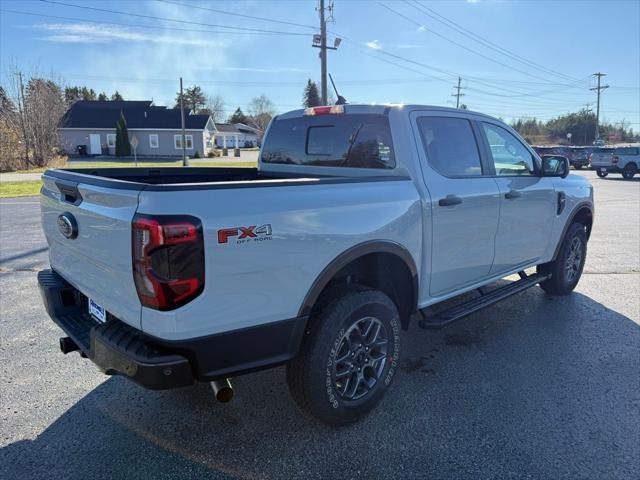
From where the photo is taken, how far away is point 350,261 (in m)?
2.83

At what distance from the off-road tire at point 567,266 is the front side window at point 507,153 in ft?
4.14

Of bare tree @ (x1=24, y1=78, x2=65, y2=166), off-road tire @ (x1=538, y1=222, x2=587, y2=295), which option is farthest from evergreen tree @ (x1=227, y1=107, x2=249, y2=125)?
off-road tire @ (x1=538, y1=222, x2=587, y2=295)

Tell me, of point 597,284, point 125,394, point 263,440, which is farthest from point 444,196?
point 597,284

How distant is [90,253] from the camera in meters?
2.58

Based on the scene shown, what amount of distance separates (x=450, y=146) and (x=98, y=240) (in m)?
2.70

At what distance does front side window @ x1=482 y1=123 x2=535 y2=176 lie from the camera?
4.35 meters

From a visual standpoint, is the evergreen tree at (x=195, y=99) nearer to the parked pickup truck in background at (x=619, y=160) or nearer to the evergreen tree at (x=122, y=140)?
the evergreen tree at (x=122, y=140)

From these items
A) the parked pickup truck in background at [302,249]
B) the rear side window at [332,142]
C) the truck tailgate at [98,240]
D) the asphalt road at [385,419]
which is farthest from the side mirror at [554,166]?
the truck tailgate at [98,240]

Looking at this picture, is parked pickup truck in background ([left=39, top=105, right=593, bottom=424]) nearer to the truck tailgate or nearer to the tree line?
the truck tailgate

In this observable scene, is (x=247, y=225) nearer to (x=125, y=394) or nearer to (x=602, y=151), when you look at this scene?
(x=125, y=394)

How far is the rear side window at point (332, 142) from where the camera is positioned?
3611 millimetres

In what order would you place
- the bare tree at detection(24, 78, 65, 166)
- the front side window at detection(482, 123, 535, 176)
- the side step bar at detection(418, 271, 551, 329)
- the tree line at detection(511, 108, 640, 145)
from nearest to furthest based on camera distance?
the side step bar at detection(418, 271, 551, 329)
the front side window at detection(482, 123, 535, 176)
the bare tree at detection(24, 78, 65, 166)
the tree line at detection(511, 108, 640, 145)

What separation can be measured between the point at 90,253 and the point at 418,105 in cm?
253

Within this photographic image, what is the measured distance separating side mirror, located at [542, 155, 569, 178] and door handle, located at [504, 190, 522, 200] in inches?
28.4
